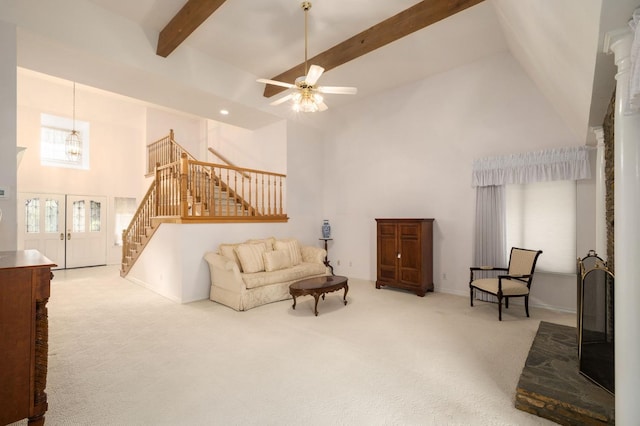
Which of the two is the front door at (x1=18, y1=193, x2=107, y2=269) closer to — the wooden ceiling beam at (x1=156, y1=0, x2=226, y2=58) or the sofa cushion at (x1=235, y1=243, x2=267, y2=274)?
the wooden ceiling beam at (x1=156, y1=0, x2=226, y2=58)

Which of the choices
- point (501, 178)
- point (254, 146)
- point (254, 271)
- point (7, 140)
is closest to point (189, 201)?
point (254, 146)

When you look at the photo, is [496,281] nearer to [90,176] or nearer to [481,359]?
[481,359]

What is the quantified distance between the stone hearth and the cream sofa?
134 inches

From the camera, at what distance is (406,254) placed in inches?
217

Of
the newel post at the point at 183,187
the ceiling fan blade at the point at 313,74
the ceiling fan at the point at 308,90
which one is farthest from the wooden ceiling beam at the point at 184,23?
the newel post at the point at 183,187

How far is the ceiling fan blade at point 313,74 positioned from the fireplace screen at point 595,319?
3258 millimetres

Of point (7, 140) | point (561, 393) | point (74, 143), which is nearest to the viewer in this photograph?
point (561, 393)

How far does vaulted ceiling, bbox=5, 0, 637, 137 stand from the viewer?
7.54 feet

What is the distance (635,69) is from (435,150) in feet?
14.3

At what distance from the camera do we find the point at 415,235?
5.39 meters

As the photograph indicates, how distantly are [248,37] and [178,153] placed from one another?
399 centimetres

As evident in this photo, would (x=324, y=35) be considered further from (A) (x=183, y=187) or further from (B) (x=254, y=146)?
(B) (x=254, y=146)

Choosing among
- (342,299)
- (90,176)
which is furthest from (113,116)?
(342,299)

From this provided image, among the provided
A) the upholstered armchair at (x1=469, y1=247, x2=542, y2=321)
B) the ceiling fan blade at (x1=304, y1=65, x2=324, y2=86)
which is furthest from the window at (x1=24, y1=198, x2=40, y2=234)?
the upholstered armchair at (x1=469, y1=247, x2=542, y2=321)
